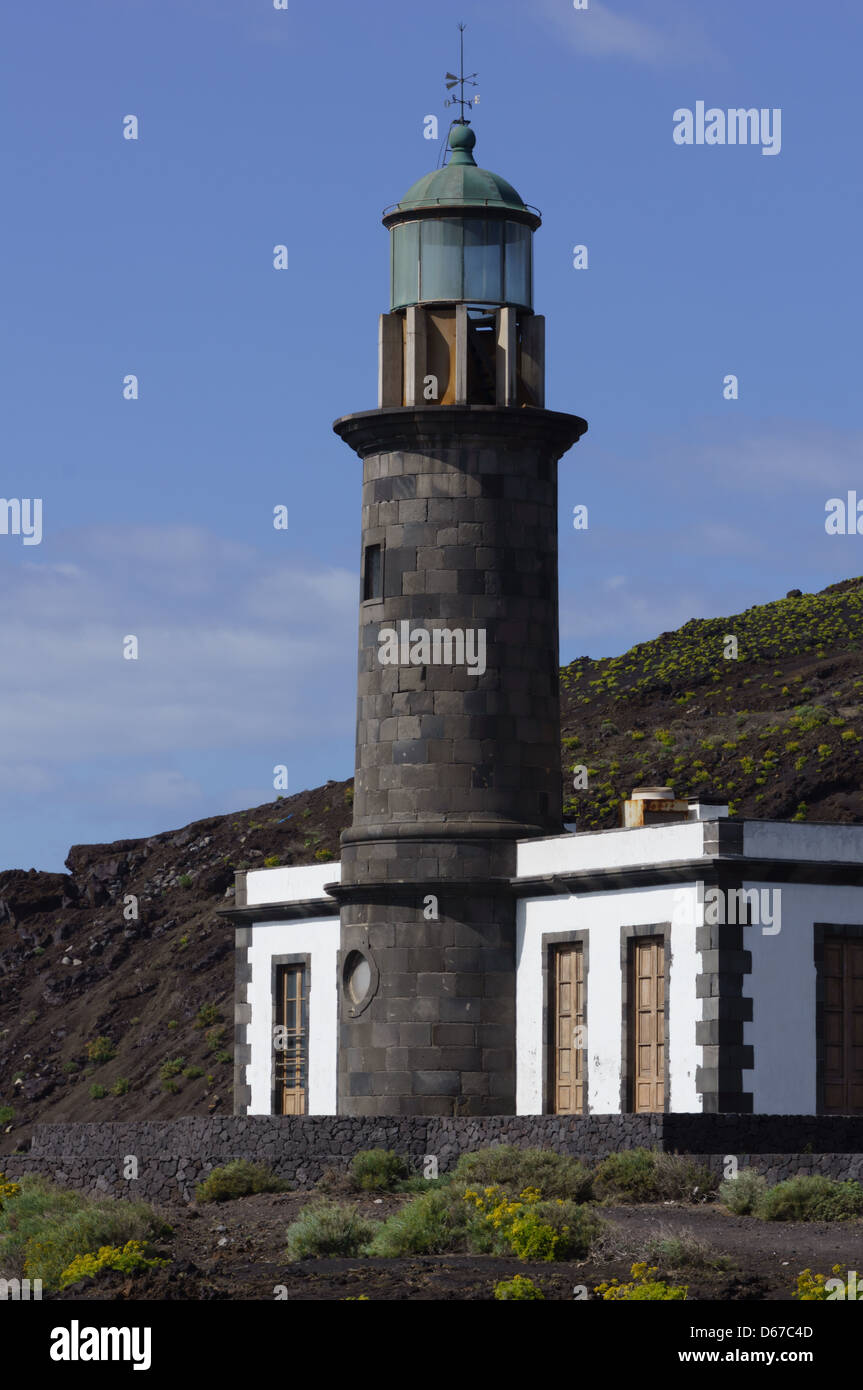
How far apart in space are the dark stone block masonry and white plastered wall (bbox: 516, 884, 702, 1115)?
4.96 feet

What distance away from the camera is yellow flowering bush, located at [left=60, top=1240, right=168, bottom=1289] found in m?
21.8

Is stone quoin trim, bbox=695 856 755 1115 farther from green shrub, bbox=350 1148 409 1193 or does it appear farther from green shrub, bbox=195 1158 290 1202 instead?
green shrub, bbox=195 1158 290 1202

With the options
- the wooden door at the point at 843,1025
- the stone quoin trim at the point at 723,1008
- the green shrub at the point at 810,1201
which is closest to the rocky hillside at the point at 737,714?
the wooden door at the point at 843,1025

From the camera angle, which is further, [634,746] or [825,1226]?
[634,746]

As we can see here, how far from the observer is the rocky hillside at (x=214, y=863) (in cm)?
6153

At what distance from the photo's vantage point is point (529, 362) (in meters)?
33.4

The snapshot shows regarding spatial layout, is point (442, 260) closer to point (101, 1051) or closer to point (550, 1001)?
point (550, 1001)

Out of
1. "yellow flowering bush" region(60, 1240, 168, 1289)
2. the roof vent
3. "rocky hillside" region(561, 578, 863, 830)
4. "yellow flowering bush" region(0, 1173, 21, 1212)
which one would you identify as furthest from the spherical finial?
"rocky hillside" region(561, 578, 863, 830)

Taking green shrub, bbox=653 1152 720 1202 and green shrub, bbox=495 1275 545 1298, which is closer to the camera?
green shrub, bbox=495 1275 545 1298

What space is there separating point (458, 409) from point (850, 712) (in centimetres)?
3954

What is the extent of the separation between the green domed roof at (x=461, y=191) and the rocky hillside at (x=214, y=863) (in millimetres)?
25784

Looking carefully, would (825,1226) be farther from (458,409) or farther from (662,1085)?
(458,409)

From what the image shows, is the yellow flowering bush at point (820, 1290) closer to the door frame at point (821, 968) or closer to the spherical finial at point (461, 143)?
the door frame at point (821, 968)
